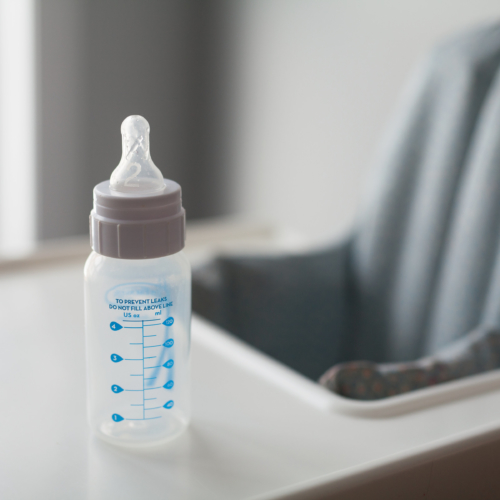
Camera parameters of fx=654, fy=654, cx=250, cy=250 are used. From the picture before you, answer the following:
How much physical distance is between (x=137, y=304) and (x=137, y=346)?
34 mm

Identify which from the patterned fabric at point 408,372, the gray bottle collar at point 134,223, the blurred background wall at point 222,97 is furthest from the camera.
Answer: the blurred background wall at point 222,97

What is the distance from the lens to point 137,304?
0.46m

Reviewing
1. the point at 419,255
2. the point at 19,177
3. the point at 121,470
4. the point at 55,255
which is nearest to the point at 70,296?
the point at 55,255

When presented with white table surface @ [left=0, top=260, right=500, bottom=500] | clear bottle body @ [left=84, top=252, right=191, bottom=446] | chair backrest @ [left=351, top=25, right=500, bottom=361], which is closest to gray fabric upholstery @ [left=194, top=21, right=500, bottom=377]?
chair backrest @ [left=351, top=25, right=500, bottom=361]

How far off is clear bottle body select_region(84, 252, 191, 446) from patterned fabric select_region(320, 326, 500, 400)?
0.57ft

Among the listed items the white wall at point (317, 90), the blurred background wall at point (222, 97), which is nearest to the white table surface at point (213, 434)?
the white wall at point (317, 90)

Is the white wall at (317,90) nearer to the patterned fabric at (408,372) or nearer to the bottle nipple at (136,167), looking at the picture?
the patterned fabric at (408,372)

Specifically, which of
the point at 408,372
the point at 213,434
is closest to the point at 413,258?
the point at 408,372

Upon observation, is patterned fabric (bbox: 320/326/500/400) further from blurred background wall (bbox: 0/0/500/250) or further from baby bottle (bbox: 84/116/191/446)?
blurred background wall (bbox: 0/0/500/250)

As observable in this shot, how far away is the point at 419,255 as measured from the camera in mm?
982

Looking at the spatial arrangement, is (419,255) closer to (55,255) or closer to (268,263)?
(268,263)

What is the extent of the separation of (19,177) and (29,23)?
459 millimetres

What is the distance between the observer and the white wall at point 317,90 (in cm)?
140

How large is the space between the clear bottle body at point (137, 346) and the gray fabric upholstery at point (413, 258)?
0.39m
